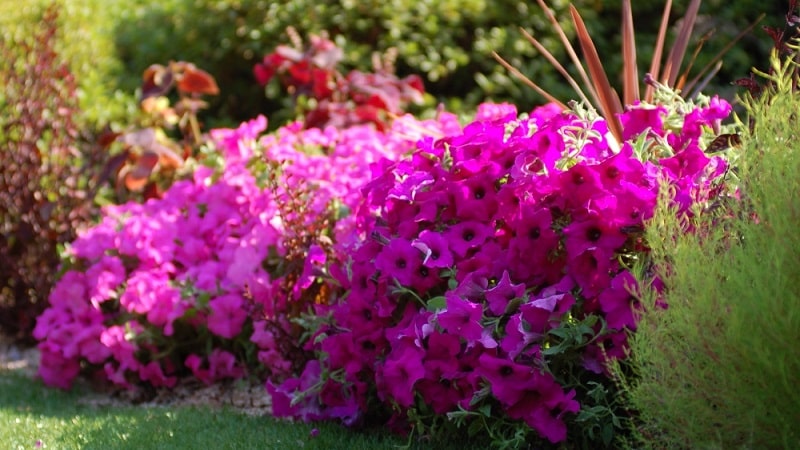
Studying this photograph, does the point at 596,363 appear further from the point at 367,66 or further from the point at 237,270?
the point at 367,66

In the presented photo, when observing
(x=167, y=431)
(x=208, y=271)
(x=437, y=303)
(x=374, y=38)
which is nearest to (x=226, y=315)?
(x=208, y=271)

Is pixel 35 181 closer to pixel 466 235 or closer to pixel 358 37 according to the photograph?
pixel 358 37

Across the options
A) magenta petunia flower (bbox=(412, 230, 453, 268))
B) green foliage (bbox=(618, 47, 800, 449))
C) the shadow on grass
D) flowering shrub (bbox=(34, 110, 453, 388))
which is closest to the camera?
green foliage (bbox=(618, 47, 800, 449))

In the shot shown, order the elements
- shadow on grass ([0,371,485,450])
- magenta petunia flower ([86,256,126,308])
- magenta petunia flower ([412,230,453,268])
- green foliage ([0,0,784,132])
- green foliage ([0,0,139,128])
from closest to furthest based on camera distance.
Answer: magenta petunia flower ([412,230,453,268]), shadow on grass ([0,371,485,450]), magenta petunia flower ([86,256,126,308]), green foliage ([0,0,139,128]), green foliage ([0,0,784,132])

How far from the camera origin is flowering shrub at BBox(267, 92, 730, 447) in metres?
2.88

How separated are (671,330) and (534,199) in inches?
34.6

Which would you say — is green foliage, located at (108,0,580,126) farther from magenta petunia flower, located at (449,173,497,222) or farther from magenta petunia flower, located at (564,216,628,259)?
magenta petunia flower, located at (564,216,628,259)

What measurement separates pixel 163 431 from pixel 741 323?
2.08m

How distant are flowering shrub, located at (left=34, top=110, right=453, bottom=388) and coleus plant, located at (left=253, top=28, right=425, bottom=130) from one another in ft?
2.33

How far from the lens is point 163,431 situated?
347 centimetres

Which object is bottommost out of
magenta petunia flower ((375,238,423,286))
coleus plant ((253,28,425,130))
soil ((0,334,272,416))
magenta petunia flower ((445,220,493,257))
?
soil ((0,334,272,416))

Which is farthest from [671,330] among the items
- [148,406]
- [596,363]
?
[148,406]

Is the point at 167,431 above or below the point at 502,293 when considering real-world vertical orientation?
below

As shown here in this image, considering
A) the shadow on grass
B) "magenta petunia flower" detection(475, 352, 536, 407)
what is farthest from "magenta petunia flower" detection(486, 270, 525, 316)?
the shadow on grass
